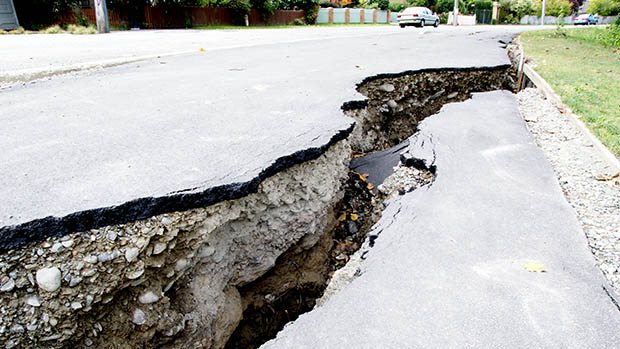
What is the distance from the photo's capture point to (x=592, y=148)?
4594 mm

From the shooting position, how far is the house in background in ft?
55.5

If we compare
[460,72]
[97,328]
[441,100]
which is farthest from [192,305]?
[460,72]

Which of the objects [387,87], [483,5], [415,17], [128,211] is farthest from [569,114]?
[483,5]

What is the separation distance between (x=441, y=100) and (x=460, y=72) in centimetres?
85

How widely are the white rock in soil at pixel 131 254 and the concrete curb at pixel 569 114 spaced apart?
13.5 ft

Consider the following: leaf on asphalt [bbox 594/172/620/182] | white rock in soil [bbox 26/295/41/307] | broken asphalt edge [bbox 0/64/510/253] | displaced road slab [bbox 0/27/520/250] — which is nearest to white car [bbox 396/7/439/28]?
displaced road slab [bbox 0/27/520/250]

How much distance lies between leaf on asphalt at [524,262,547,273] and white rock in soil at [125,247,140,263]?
2246 millimetres

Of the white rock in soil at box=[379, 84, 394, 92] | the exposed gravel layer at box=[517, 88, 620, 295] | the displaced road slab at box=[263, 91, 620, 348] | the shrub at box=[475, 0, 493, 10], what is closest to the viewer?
the displaced road slab at box=[263, 91, 620, 348]

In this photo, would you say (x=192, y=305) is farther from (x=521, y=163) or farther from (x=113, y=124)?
(x=521, y=163)

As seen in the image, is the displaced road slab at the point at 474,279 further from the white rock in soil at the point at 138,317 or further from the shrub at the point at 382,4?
the shrub at the point at 382,4

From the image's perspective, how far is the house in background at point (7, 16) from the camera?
16906mm

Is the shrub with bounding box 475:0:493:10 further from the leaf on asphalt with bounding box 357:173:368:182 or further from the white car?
the leaf on asphalt with bounding box 357:173:368:182

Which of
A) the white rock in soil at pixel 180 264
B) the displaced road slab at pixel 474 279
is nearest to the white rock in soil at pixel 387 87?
the displaced road slab at pixel 474 279

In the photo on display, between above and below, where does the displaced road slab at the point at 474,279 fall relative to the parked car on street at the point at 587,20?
below
